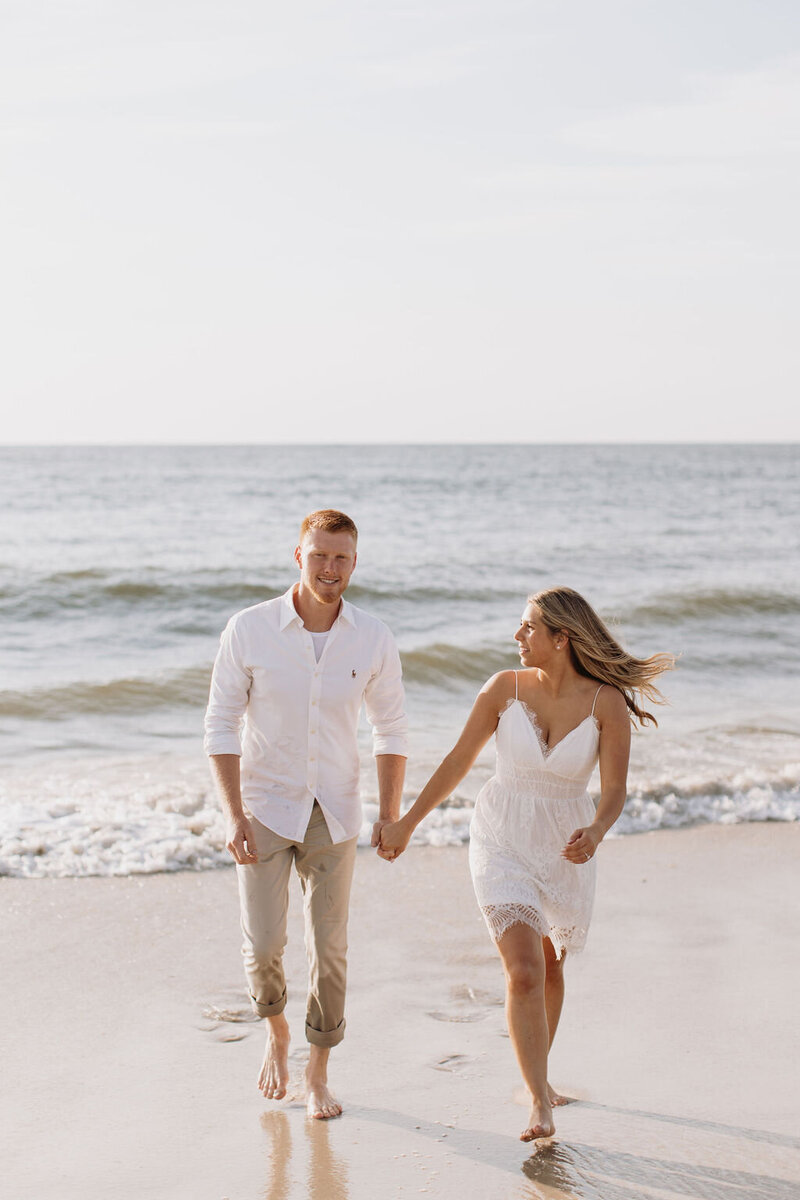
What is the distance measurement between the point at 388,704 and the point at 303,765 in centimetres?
38

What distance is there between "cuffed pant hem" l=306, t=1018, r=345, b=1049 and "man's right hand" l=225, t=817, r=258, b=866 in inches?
25.8

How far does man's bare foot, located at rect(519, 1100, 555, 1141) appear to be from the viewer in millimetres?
3611

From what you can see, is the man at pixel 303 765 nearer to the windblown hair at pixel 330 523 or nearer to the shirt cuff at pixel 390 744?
the windblown hair at pixel 330 523

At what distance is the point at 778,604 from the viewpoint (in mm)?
18422

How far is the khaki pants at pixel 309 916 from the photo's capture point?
3893 millimetres

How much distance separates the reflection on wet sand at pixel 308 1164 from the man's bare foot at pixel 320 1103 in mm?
25

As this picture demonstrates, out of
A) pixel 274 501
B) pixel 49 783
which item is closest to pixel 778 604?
pixel 49 783

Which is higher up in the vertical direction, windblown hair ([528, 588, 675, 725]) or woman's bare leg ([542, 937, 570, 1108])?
windblown hair ([528, 588, 675, 725])

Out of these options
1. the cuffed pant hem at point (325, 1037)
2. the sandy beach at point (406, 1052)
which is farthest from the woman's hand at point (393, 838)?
the sandy beach at point (406, 1052)

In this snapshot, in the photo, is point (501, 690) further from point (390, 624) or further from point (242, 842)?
point (390, 624)

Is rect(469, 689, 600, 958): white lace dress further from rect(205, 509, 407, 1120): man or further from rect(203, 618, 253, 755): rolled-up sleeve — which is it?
rect(203, 618, 253, 755): rolled-up sleeve

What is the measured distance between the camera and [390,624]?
55.9ft

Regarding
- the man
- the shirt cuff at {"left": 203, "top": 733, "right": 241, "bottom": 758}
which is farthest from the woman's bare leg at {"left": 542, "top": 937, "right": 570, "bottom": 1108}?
the shirt cuff at {"left": 203, "top": 733, "right": 241, "bottom": 758}

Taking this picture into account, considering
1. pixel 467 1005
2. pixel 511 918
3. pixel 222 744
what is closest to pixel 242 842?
pixel 222 744
